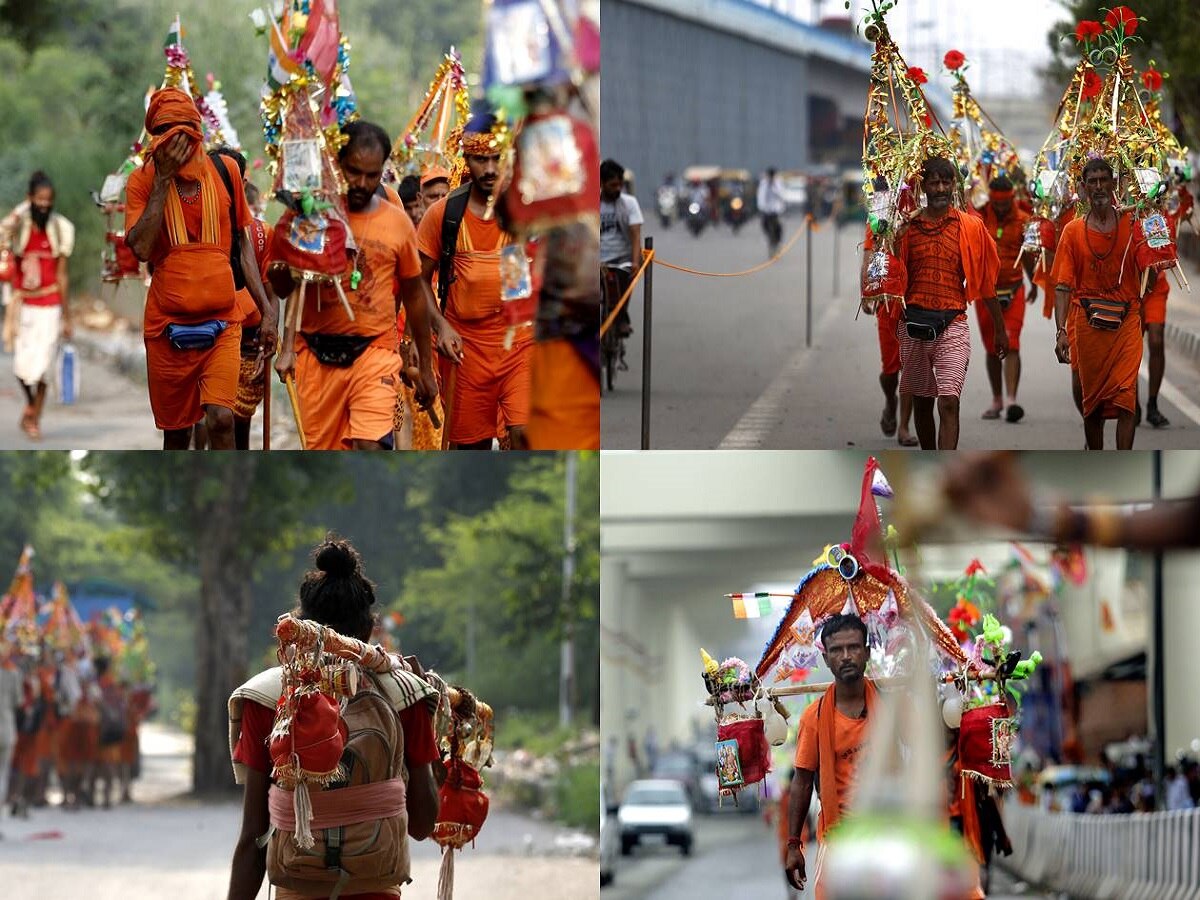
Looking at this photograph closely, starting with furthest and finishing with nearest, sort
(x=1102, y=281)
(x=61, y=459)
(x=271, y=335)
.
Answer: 1. (x=61, y=459)
2. (x=1102, y=281)
3. (x=271, y=335)

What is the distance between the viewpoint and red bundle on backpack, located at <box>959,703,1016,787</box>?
804 centimetres

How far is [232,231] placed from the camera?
9.41 m

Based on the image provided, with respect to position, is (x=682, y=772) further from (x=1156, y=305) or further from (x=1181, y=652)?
(x=1156, y=305)

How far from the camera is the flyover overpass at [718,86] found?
853 inches

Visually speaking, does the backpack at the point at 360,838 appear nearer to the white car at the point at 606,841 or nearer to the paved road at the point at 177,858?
the paved road at the point at 177,858

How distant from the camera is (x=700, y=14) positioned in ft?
70.9

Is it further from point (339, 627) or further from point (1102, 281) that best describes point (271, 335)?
point (1102, 281)

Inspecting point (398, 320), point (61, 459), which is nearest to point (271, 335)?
point (398, 320)

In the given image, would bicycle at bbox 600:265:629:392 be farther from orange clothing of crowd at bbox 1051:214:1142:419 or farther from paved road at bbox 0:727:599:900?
paved road at bbox 0:727:599:900

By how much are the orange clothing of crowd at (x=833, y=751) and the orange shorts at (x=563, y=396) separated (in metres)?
1.34

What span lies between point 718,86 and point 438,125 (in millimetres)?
14426

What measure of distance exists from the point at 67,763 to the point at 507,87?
1602 centimetres

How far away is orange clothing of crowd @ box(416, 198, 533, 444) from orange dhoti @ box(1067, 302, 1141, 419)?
3194 millimetres

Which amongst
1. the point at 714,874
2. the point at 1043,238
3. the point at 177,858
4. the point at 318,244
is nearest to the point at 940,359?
the point at 1043,238
